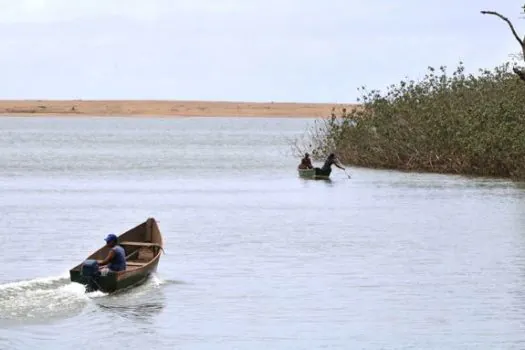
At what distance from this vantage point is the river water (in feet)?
71.6

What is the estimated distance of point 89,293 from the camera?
24.3 metres

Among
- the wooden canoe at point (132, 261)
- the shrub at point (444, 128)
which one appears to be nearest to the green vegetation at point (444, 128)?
the shrub at point (444, 128)

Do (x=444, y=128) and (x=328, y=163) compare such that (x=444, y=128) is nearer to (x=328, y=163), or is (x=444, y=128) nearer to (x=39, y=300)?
(x=328, y=163)

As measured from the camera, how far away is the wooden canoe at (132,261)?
946 inches

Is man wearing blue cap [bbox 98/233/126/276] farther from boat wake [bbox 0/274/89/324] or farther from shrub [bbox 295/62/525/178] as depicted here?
shrub [bbox 295/62/525/178]

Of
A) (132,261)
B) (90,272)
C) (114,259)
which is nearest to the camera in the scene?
(90,272)

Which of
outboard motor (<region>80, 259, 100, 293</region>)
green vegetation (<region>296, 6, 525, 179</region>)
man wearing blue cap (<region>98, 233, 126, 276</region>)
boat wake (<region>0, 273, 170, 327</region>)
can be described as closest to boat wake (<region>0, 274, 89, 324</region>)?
boat wake (<region>0, 273, 170, 327</region>)

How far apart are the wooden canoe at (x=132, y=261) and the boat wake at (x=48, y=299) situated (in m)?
0.19

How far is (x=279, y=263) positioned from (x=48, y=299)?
7.12m

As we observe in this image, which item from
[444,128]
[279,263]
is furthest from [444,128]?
[279,263]

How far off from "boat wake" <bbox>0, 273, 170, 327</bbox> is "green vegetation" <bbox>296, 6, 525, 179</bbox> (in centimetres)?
2659

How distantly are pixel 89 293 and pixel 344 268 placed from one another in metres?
6.89

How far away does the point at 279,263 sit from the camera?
30.1 m

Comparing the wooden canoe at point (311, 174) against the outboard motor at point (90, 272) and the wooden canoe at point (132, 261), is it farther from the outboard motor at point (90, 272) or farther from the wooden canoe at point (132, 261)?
the outboard motor at point (90, 272)
